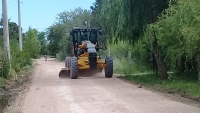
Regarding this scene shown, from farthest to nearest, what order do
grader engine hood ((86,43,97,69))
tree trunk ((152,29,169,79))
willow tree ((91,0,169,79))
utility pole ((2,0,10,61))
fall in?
utility pole ((2,0,10,61)) → grader engine hood ((86,43,97,69)) → tree trunk ((152,29,169,79)) → willow tree ((91,0,169,79))

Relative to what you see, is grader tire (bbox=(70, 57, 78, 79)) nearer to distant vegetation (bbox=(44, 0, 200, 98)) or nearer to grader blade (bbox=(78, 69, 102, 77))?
grader blade (bbox=(78, 69, 102, 77))

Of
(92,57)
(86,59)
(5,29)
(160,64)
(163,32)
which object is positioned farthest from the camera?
(5,29)

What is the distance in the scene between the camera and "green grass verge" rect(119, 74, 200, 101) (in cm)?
1518

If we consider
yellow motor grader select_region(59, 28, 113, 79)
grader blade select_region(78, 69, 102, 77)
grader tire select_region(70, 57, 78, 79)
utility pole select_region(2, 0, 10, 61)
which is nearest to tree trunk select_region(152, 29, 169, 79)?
yellow motor grader select_region(59, 28, 113, 79)

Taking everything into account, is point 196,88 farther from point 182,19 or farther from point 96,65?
point 96,65

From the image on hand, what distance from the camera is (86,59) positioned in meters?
24.8

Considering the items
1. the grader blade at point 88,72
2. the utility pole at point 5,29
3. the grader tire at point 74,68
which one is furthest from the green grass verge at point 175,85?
the utility pole at point 5,29

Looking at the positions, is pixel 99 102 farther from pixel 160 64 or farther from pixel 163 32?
pixel 160 64

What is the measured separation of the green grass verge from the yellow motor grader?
3036mm

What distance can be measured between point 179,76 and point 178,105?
850cm

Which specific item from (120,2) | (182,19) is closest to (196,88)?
(182,19)

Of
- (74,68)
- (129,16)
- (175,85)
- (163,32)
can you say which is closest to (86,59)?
(74,68)

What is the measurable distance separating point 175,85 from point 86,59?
28.3 feet

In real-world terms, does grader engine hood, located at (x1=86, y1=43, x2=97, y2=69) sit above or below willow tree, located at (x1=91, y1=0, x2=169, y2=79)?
below
